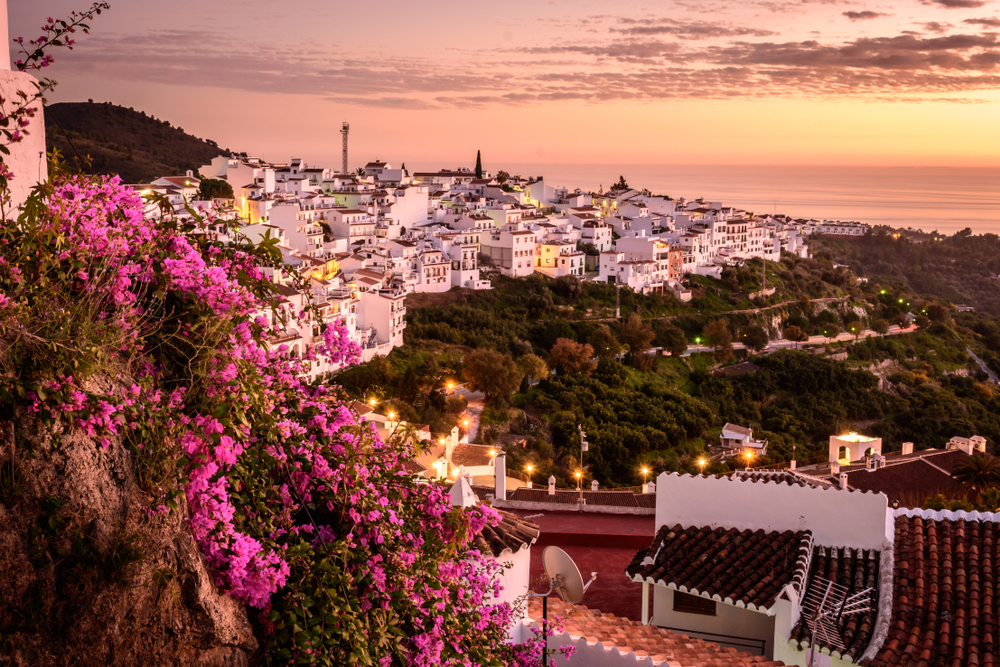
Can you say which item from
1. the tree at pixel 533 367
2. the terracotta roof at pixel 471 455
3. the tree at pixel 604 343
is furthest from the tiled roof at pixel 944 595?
the tree at pixel 604 343

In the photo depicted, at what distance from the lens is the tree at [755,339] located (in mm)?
51938

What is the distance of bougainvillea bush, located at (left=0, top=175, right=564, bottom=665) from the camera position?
9.93 ft

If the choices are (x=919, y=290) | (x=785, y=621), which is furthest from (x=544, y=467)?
(x=919, y=290)

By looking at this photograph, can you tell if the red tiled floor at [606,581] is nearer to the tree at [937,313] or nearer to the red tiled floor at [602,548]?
the red tiled floor at [602,548]

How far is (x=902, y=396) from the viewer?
48250 mm

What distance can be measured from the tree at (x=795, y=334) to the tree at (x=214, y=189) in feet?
112

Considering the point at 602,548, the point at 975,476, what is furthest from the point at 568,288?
the point at 602,548

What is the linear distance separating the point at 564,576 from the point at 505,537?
2.13ft

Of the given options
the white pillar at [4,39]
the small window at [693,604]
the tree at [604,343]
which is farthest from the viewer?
the tree at [604,343]

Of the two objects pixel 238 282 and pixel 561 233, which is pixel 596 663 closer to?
pixel 238 282

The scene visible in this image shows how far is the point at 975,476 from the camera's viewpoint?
17.7 meters

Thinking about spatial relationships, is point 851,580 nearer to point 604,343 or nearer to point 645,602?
point 645,602

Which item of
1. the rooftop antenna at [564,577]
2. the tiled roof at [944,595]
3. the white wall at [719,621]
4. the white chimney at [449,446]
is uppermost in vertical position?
the rooftop antenna at [564,577]

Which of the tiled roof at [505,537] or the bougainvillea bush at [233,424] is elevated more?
the bougainvillea bush at [233,424]
